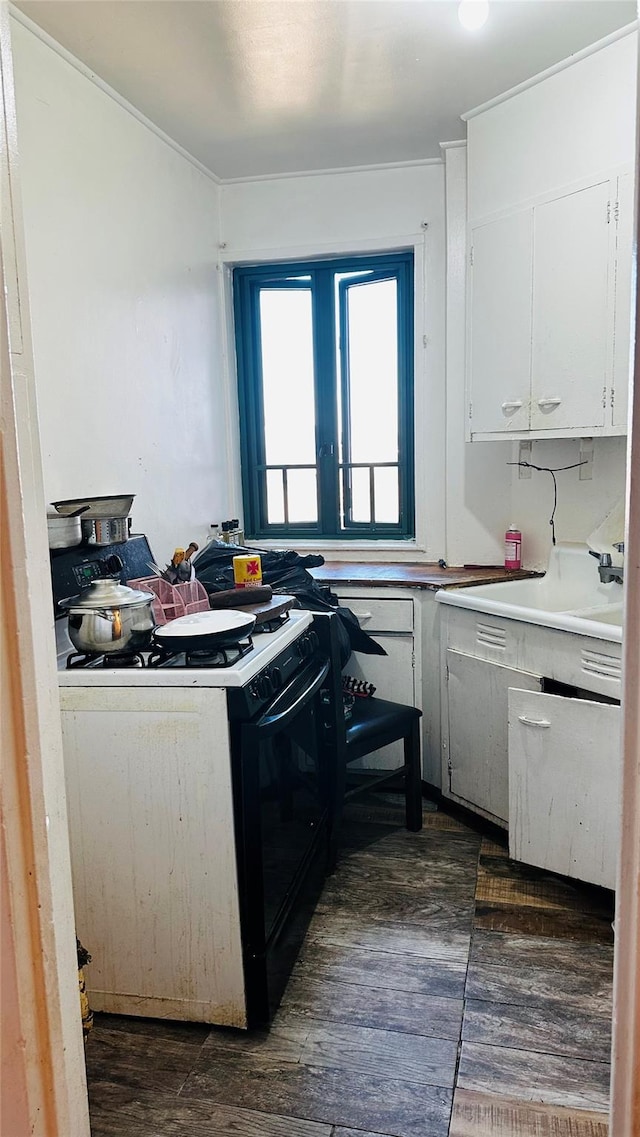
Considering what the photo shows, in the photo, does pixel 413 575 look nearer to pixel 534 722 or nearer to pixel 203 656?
pixel 534 722

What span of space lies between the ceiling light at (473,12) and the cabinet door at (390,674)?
1.87m

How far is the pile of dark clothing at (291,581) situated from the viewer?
2.57m

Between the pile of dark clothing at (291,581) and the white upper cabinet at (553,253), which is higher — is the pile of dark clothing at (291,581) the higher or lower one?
the lower one

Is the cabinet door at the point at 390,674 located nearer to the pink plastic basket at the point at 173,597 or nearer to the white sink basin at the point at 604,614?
the white sink basin at the point at 604,614

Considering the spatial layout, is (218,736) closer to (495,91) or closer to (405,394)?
(405,394)

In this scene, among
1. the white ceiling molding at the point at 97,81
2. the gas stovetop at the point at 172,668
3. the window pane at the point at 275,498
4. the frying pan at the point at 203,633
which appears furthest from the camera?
Result: the window pane at the point at 275,498

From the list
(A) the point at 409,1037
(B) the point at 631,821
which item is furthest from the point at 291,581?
(B) the point at 631,821

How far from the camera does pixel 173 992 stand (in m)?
1.80

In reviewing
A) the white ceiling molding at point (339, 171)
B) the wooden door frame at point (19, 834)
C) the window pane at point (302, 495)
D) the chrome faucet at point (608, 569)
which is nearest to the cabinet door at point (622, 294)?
the chrome faucet at point (608, 569)

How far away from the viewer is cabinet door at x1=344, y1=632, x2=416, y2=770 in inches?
114

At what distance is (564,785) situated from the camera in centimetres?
217

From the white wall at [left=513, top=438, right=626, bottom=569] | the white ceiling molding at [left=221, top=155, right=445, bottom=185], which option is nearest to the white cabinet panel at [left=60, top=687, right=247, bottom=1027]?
the white wall at [left=513, top=438, right=626, bottom=569]

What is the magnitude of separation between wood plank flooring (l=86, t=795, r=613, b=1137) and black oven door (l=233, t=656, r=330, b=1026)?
12 centimetres

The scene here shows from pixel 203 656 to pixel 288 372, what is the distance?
6.75 ft
